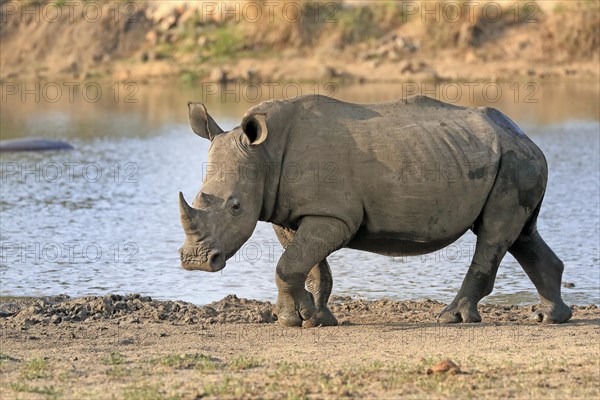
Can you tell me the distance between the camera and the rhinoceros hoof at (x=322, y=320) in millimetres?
9500

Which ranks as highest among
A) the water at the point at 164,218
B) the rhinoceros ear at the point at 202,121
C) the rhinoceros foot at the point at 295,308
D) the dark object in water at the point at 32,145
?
the rhinoceros ear at the point at 202,121

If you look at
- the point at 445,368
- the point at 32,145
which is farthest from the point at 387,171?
the point at 32,145

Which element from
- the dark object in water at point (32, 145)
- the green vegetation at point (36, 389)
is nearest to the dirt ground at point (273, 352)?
the green vegetation at point (36, 389)

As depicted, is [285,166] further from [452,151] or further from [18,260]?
[18,260]

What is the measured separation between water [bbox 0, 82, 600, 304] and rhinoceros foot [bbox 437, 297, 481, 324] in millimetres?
1592

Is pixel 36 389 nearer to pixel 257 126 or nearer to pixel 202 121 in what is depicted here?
pixel 257 126

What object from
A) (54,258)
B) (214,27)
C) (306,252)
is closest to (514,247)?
A: (306,252)

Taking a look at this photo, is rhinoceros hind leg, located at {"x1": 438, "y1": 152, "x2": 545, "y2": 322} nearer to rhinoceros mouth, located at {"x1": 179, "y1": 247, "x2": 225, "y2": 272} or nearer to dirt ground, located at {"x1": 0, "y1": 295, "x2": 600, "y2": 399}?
dirt ground, located at {"x1": 0, "y1": 295, "x2": 600, "y2": 399}

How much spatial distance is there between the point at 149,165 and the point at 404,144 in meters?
11.2

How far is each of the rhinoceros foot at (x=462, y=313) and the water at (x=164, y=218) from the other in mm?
1592

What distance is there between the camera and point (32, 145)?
72.2ft

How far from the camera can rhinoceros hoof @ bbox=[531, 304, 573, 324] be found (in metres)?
9.94

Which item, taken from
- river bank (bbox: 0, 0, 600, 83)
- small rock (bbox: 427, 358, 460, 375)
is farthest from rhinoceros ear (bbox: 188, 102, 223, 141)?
river bank (bbox: 0, 0, 600, 83)

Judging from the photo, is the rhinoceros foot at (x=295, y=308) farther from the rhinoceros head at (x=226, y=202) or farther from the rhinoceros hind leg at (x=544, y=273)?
the rhinoceros hind leg at (x=544, y=273)
